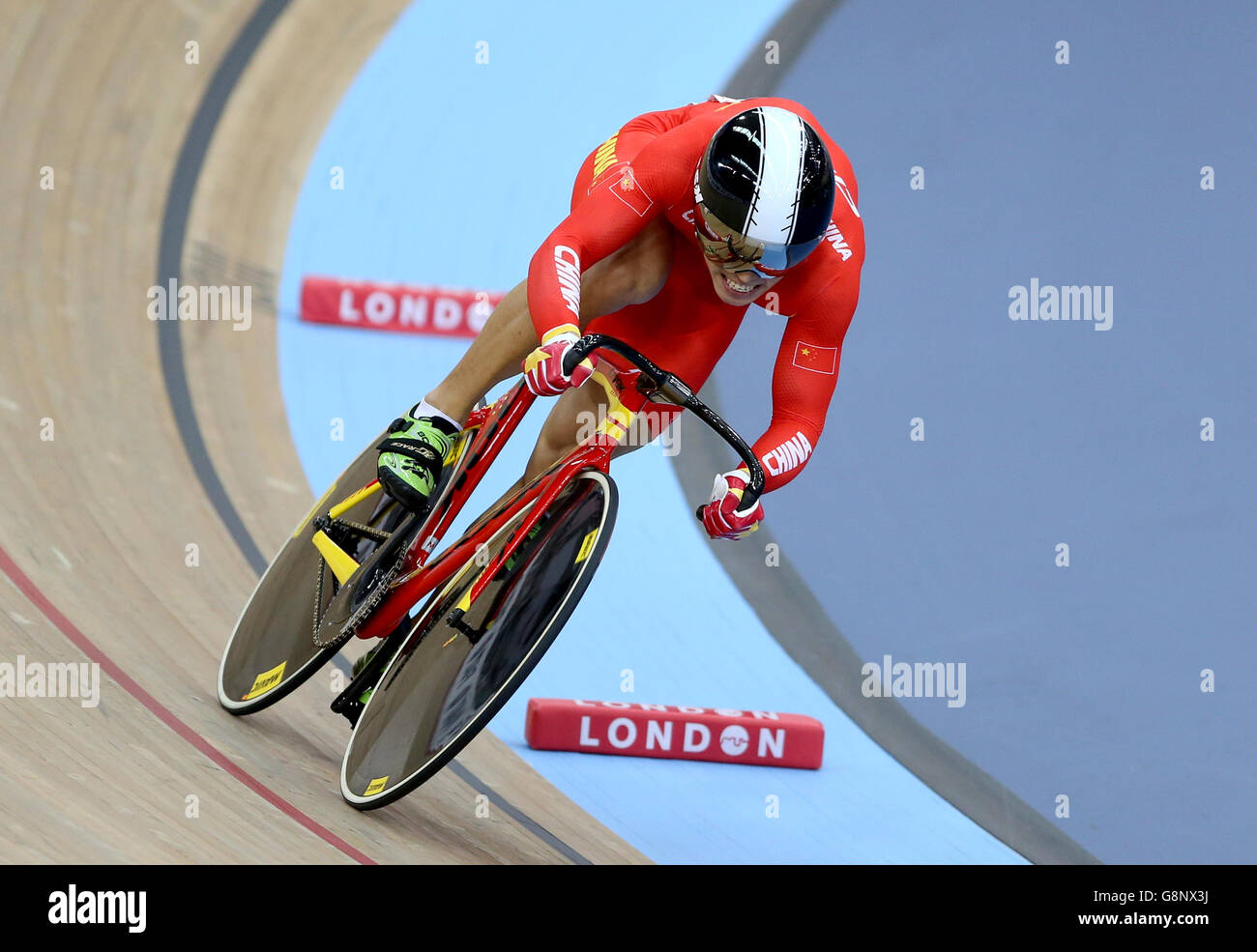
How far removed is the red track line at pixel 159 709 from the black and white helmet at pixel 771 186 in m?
1.33

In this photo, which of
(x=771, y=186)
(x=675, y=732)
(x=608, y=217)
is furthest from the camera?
(x=675, y=732)

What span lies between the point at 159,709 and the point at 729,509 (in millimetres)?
1324

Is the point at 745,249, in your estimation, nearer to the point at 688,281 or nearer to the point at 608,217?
the point at 608,217

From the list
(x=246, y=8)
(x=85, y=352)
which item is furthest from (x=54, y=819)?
(x=246, y=8)

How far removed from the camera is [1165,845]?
12.9 feet

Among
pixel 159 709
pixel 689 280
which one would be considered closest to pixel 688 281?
pixel 689 280

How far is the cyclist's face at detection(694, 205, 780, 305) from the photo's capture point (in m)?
2.56

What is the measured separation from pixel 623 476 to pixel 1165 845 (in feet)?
7.16

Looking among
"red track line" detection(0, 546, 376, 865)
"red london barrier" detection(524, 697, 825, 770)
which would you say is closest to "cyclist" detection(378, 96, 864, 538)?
"red track line" detection(0, 546, 376, 865)

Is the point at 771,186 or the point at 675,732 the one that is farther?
the point at 675,732

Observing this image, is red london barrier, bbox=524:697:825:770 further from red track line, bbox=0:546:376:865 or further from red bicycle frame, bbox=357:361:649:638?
red track line, bbox=0:546:376:865

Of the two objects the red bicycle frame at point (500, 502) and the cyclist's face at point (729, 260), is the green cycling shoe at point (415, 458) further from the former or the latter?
the cyclist's face at point (729, 260)

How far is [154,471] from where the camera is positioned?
4.24m
